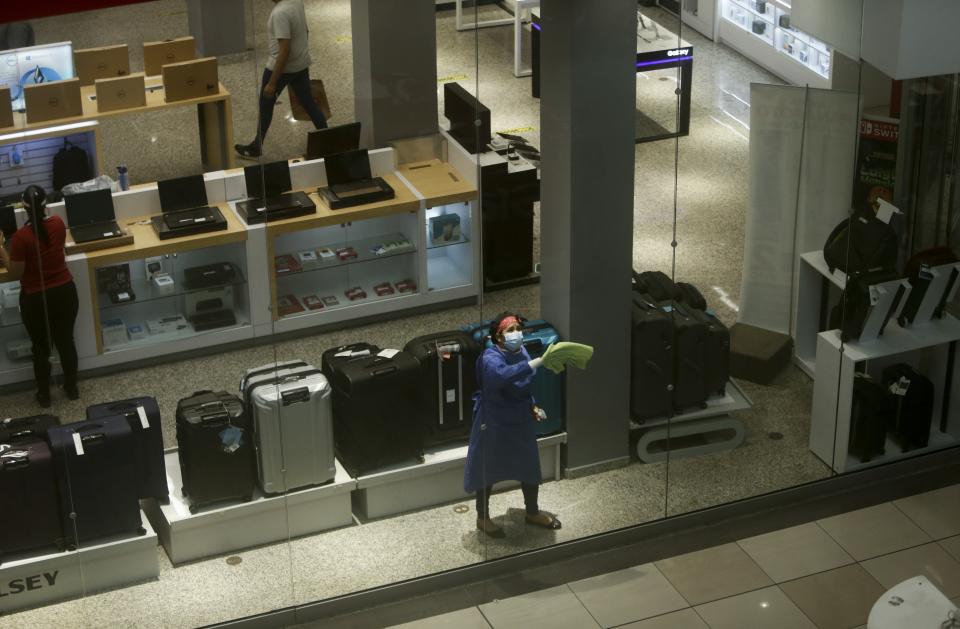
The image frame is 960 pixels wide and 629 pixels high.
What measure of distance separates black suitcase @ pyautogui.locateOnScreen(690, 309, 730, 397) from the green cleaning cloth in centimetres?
63

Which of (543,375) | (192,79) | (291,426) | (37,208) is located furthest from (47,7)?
(543,375)

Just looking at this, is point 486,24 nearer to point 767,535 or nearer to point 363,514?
point 363,514

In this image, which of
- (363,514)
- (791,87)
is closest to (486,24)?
(791,87)

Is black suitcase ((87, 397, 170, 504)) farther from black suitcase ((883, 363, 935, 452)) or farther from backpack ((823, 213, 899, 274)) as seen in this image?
black suitcase ((883, 363, 935, 452))

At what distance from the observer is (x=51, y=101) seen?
18.2 ft

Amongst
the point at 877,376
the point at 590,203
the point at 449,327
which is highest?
the point at 590,203

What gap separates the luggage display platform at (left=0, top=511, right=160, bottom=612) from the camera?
604cm

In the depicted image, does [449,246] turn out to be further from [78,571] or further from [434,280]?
[78,571]

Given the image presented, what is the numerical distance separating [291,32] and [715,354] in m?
2.70

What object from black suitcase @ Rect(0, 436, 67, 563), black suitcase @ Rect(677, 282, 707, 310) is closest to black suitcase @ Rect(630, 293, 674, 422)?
black suitcase @ Rect(677, 282, 707, 310)

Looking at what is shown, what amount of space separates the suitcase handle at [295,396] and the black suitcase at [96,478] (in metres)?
0.66

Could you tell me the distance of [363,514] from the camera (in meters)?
6.67

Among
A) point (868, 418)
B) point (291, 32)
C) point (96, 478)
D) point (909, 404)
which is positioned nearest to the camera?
point (291, 32)

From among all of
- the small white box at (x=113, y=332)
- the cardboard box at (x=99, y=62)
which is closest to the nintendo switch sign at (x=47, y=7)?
the cardboard box at (x=99, y=62)
